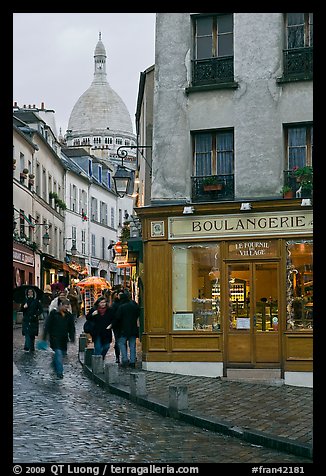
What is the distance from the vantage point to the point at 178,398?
41.2 feet

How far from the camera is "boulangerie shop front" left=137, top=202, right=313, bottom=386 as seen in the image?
17.3m

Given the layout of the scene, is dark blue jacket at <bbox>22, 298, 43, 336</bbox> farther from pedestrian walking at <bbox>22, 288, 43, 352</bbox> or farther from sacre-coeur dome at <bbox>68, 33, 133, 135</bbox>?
sacre-coeur dome at <bbox>68, 33, 133, 135</bbox>

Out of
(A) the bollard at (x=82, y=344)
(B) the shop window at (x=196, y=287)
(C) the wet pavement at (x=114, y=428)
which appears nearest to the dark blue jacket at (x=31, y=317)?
(A) the bollard at (x=82, y=344)

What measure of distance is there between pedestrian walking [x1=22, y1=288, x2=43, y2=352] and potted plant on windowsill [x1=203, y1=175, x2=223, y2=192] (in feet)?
18.6

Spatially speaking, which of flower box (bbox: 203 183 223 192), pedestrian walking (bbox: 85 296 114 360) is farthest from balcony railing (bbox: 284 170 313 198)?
pedestrian walking (bbox: 85 296 114 360)

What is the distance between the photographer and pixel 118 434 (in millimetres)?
10891

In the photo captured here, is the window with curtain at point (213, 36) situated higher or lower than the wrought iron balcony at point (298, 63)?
higher

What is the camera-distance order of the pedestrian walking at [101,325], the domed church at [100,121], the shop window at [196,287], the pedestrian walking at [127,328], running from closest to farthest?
1. the shop window at [196,287]
2. the pedestrian walking at [127,328]
3. the pedestrian walking at [101,325]
4. the domed church at [100,121]

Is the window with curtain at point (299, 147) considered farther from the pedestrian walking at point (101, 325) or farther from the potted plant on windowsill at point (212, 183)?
the pedestrian walking at point (101, 325)

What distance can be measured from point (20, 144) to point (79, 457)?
2906 cm

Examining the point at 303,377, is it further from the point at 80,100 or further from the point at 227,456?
the point at 80,100

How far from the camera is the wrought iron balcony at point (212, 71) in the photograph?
1850cm

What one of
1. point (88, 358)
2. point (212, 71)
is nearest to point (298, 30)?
point (212, 71)

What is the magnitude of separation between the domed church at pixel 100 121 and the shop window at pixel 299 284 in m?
112
